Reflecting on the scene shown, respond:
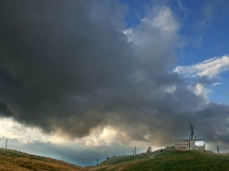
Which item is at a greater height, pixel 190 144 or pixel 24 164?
pixel 190 144

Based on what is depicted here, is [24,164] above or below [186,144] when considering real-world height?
below

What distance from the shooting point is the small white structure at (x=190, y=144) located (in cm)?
14462

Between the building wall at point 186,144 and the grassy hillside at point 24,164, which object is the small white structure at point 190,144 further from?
the grassy hillside at point 24,164

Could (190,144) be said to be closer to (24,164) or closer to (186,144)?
(186,144)

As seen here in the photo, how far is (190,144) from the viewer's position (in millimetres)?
150375

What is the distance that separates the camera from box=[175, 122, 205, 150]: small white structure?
145m

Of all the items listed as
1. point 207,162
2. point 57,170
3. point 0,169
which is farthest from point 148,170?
point 0,169

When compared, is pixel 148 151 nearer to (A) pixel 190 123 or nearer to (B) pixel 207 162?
(A) pixel 190 123

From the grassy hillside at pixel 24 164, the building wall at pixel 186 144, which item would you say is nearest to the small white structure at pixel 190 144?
the building wall at pixel 186 144

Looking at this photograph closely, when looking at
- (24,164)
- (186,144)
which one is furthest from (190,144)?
(24,164)

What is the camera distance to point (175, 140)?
159500 mm

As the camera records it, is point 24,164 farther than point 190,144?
No

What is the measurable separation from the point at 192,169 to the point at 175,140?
84038 millimetres

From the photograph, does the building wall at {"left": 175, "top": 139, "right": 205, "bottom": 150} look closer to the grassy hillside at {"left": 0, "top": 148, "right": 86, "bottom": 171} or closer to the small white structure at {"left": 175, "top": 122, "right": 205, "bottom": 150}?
the small white structure at {"left": 175, "top": 122, "right": 205, "bottom": 150}
